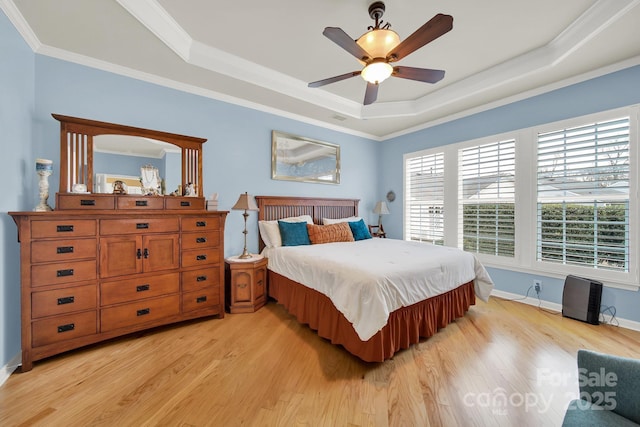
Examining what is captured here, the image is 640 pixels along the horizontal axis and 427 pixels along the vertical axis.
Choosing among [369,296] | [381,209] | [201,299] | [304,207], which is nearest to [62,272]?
[201,299]

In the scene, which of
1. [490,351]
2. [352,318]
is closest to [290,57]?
[352,318]

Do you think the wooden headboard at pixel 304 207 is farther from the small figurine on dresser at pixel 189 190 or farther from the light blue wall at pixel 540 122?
the light blue wall at pixel 540 122

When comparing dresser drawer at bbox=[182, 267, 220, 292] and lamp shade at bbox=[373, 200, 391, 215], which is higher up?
lamp shade at bbox=[373, 200, 391, 215]

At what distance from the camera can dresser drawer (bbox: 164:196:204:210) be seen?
254 cm

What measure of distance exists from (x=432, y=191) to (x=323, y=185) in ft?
6.34

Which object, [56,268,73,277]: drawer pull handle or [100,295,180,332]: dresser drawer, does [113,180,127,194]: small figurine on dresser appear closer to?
[56,268,73,277]: drawer pull handle

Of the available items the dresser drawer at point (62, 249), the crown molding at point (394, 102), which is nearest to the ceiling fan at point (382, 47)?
the crown molding at point (394, 102)

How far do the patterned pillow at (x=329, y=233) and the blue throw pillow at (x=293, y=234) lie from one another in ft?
0.29

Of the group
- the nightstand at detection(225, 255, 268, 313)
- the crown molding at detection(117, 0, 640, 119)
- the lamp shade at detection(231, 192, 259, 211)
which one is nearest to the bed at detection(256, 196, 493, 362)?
the nightstand at detection(225, 255, 268, 313)

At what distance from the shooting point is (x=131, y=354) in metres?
2.07

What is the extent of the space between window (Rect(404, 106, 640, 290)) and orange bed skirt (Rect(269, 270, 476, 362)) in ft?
3.65

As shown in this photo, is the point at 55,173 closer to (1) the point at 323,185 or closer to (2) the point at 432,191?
(1) the point at 323,185

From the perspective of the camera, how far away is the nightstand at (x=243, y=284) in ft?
9.52

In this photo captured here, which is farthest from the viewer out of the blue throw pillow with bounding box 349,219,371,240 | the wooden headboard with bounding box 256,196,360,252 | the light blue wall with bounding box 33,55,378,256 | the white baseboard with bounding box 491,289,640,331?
the blue throw pillow with bounding box 349,219,371,240
